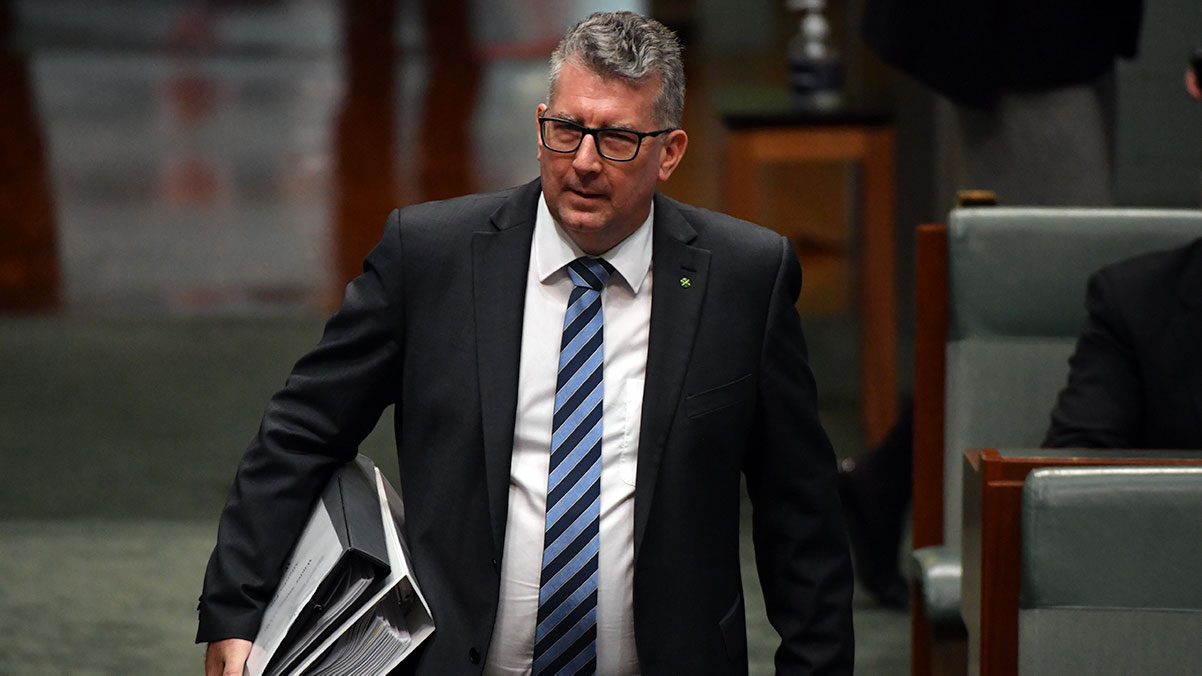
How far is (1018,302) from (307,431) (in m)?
1.43

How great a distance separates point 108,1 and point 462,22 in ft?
11.7

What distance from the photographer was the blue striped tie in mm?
1818

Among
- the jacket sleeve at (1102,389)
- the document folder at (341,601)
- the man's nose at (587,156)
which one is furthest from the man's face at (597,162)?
the jacket sleeve at (1102,389)

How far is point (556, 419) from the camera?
1.83 meters

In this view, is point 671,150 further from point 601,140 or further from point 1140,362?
point 1140,362

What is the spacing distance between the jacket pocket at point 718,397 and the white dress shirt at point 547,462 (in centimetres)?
6

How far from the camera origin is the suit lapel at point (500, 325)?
1.80 m

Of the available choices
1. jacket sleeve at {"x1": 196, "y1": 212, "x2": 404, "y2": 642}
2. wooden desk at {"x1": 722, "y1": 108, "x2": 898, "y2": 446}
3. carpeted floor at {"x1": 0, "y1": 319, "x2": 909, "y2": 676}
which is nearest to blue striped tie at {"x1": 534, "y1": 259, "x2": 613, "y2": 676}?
jacket sleeve at {"x1": 196, "y1": 212, "x2": 404, "y2": 642}

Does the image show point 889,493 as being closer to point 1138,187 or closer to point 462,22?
point 1138,187

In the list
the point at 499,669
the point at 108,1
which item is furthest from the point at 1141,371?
the point at 108,1

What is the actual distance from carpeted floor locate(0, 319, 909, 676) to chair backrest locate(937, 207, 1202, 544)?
78cm

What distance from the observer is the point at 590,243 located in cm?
184

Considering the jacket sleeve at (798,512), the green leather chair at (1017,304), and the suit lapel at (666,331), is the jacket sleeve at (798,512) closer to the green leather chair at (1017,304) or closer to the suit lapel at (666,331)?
the suit lapel at (666,331)

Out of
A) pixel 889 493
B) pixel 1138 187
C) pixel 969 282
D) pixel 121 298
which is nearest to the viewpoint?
pixel 969 282
